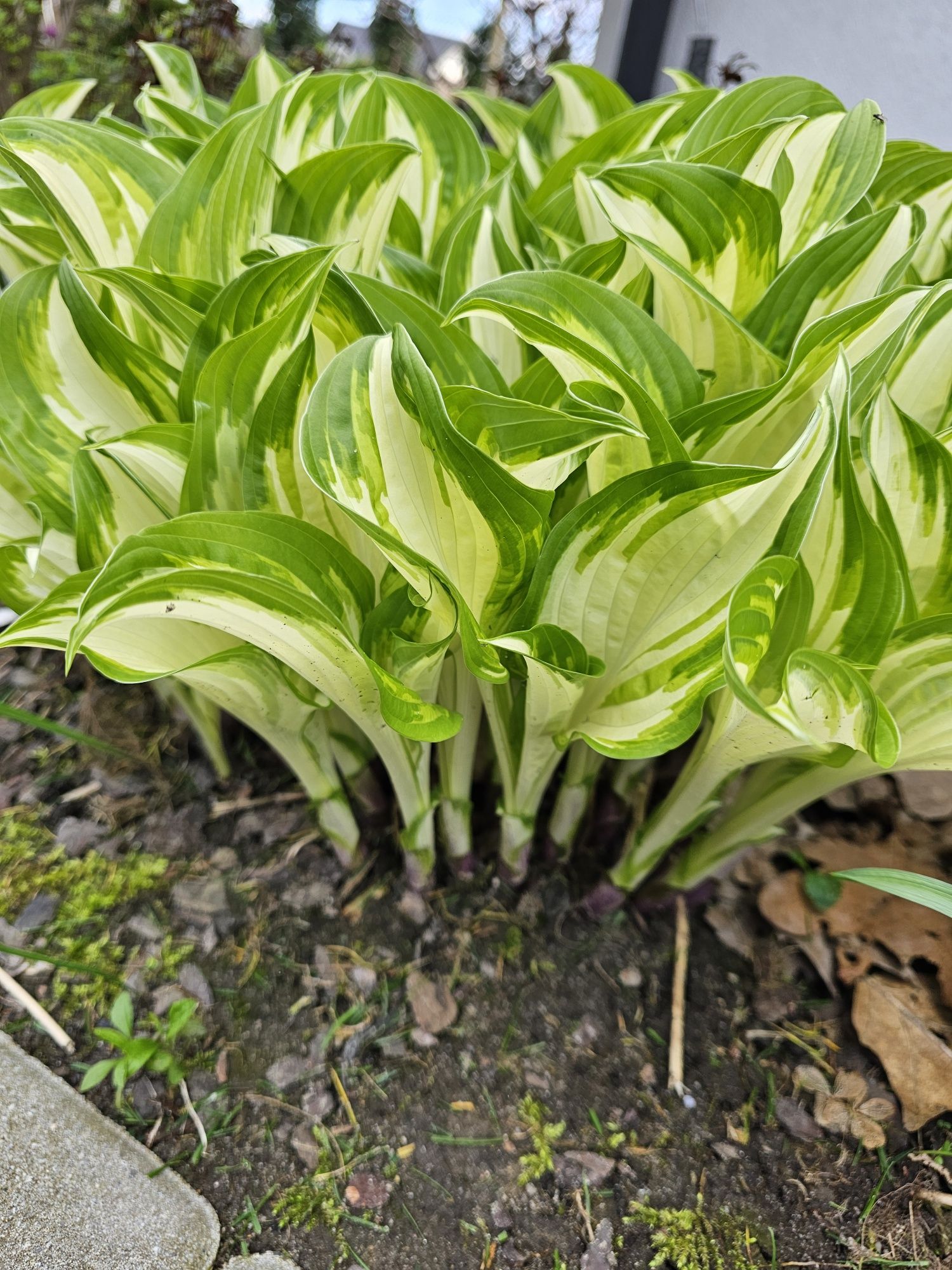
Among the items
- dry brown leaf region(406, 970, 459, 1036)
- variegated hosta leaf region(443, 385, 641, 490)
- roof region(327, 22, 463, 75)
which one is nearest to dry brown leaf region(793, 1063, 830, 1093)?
dry brown leaf region(406, 970, 459, 1036)

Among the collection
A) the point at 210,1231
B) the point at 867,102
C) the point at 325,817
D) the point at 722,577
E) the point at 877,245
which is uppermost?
the point at 867,102

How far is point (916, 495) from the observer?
2.03 feet

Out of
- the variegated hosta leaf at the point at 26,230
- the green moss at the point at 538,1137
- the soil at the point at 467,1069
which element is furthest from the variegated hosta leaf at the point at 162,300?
the green moss at the point at 538,1137

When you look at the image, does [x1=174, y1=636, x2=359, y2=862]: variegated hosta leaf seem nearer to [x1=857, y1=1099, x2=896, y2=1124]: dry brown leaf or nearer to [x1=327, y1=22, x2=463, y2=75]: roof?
[x1=857, y1=1099, x2=896, y2=1124]: dry brown leaf

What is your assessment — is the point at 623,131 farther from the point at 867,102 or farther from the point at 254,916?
the point at 254,916

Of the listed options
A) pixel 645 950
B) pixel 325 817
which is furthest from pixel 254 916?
pixel 645 950

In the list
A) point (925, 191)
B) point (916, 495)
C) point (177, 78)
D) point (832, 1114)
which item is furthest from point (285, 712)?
point (177, 78)

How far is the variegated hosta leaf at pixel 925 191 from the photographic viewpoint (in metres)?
0.88

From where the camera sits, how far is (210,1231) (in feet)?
2.23

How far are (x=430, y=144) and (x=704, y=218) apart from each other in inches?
19.9

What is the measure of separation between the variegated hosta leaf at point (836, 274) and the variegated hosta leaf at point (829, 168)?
0.05 metres

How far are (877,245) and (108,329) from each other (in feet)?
2.22

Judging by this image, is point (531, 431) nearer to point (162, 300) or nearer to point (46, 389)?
point (162, 300)

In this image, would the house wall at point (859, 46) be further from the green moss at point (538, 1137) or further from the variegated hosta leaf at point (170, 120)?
the green moss at point (538, 1137)
